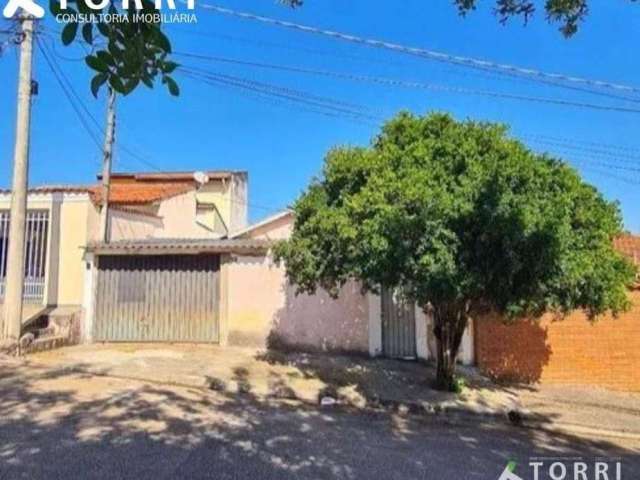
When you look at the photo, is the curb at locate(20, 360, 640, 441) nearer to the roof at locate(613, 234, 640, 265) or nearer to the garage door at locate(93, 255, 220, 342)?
the garage door at locate(93, 255, 220, 342)

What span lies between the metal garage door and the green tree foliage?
1274 centimetres

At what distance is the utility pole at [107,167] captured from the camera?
16.2m

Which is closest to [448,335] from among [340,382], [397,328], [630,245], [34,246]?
[340,382]

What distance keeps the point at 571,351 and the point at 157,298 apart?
34.9 ft

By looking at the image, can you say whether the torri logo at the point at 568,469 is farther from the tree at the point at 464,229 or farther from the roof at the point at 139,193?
the roof at the point at 139,193

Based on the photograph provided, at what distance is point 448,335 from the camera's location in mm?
11516

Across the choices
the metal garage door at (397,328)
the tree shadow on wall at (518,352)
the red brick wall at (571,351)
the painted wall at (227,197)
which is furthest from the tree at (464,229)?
the painted wall at (227,197)

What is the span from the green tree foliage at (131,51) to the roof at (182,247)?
12.4 m

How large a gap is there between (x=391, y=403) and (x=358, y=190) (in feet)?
13.4

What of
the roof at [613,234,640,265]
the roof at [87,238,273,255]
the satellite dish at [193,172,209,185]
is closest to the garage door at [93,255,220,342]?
the roof at [87,238,273,255]

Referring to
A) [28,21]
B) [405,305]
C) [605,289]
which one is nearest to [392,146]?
[605,289]

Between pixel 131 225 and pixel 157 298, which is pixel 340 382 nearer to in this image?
pixel 157 298

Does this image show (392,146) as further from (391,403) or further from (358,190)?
(391,403)

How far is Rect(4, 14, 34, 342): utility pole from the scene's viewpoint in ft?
40.9
